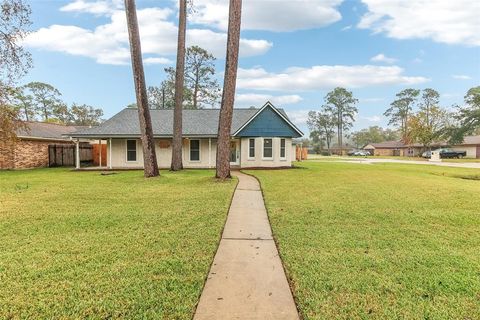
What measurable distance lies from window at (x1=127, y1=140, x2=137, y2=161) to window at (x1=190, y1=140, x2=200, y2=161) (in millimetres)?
3826

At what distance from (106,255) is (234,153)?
18343mm

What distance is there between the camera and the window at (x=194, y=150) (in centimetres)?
2162

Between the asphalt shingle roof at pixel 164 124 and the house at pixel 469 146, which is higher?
the asphalt shingle roof at pixel 164 124

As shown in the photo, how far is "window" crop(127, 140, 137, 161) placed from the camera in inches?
832

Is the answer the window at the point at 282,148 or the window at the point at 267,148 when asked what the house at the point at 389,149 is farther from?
the window at the point at 267,148

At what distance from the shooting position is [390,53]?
22641 millimetres

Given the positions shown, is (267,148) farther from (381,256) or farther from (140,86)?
(381,256)

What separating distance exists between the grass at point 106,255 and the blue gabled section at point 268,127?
42.0 ft

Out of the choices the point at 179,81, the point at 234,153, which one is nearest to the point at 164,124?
the point at 234,153

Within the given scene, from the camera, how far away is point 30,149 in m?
21.3

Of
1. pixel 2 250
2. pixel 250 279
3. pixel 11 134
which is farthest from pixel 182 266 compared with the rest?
pixel 11 134

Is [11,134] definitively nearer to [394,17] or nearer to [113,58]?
[113,58]

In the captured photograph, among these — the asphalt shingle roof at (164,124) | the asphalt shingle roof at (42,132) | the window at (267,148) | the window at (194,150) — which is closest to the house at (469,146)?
the window at (267,148)

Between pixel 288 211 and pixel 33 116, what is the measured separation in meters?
54.6
